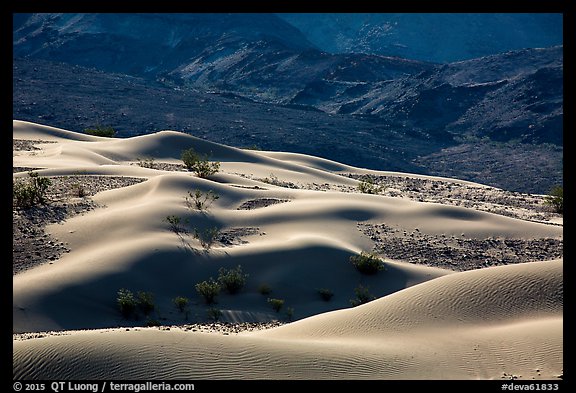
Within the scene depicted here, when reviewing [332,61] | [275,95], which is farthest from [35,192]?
[332,61]

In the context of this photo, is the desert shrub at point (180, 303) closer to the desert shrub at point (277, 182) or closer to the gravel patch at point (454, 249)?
the gravel patch at point (454, 249)

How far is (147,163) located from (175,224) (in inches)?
467

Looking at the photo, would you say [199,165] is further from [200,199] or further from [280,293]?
[280,293]

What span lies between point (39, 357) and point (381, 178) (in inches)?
1060

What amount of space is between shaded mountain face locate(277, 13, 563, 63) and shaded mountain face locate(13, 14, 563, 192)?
27.0 metres

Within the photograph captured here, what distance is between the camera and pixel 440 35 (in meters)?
136

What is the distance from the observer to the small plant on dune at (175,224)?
1679 centimetres

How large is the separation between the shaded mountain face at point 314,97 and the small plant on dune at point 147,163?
31234mm

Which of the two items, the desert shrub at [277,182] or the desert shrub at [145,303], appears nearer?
the desert shrub at [145,303]

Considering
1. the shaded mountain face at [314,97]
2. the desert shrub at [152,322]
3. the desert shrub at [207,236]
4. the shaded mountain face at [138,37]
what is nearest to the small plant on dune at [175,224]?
the desert shrub at [207,236]

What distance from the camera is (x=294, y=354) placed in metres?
8.80

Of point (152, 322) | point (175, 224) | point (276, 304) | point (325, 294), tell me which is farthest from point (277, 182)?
point (152, 322)

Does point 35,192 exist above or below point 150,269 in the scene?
above
